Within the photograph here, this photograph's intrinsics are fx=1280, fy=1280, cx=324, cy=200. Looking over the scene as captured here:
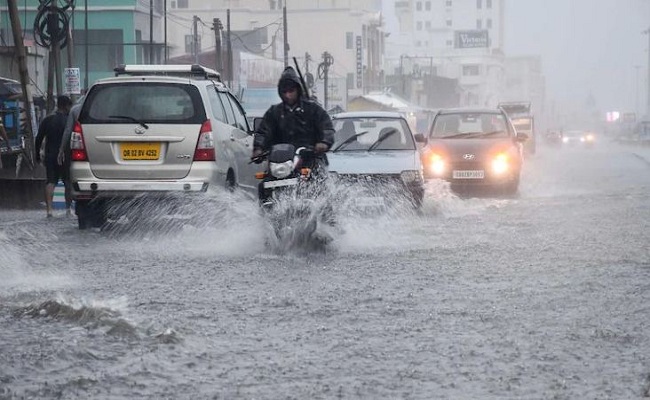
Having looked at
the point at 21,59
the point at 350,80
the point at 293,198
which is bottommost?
the point at 293,198

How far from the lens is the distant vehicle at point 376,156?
1672 cm

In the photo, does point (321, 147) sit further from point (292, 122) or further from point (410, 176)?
point (410, 176)

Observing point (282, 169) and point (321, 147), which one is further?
point (321, 147)

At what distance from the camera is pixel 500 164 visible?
2184 centimetres

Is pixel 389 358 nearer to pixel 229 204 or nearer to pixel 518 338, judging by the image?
pixel 518 338

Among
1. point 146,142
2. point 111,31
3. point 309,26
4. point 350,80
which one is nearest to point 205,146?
point 146,142

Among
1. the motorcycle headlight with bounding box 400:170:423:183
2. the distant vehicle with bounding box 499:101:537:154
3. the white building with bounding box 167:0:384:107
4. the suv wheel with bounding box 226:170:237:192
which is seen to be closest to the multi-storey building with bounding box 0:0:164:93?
the distant vehicle with bounding box 499:101:537:154

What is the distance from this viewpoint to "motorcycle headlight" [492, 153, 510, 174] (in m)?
21.8

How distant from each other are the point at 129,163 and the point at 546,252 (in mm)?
4763

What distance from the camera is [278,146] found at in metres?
11.7

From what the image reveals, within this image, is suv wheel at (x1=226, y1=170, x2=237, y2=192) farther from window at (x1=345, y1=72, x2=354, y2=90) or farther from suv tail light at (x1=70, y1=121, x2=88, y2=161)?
window at (x1=345, y1=72, x2=354, y2=90)

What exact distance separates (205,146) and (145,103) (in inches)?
35.2

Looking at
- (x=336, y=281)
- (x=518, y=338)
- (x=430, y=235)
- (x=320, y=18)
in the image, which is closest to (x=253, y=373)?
(x=518, y=338)

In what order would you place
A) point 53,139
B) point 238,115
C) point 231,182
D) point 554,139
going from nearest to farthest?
1. point 231,182
2. point 238,115
3. point 53,139
4. point 554,139
